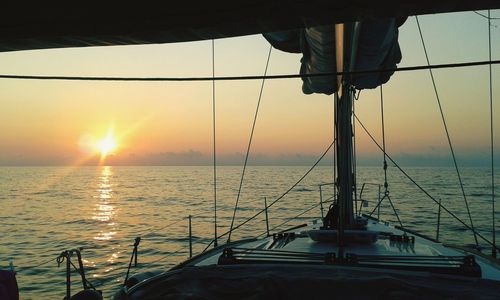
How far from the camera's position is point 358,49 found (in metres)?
5.66

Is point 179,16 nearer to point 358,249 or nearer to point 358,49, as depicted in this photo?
point 358,49

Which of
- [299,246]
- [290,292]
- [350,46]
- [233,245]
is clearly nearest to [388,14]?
[290,292]

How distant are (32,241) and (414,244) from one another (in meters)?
18.7

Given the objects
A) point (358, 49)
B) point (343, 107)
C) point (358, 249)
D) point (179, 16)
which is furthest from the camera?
point (343, 107)

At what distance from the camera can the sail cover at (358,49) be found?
17.4 feet

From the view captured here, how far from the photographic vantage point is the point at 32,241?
2017 cm

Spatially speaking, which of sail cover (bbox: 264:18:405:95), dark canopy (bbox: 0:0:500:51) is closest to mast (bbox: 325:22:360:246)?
sail cover (bbox: 264:18:405:95)

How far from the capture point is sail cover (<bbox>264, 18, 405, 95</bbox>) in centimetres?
532

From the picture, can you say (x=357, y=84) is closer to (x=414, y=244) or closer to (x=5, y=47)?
(x=414, y=244)

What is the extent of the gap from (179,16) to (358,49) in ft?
11.9

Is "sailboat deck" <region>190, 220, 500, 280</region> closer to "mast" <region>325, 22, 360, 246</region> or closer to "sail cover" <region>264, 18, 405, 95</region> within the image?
"mast" <region>325, 22, 360, 246</region>

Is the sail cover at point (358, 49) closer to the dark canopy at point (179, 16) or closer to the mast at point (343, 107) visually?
the mast at point (343, 107)

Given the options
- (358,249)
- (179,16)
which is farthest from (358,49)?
(179,16)

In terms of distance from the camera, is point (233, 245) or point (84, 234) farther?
point (84, 234)
